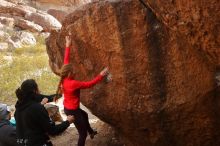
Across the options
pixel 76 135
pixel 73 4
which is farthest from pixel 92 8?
pixel 73 4

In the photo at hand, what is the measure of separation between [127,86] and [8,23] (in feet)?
97.5

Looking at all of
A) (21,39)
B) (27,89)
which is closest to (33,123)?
(27,89)

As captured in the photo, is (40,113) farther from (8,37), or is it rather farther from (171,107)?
(8,37)

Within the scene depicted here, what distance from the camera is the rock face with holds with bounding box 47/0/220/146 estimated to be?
7.45 meters

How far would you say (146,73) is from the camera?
7.79 meters

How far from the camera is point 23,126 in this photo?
22.6 feet

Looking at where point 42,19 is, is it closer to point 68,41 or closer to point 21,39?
point 21,39

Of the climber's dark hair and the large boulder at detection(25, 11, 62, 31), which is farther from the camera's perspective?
the large boulder at detection(25, 11, 62, 31)

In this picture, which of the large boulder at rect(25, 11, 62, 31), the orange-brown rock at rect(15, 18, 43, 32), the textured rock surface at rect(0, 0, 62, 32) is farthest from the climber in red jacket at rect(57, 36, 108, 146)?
the large boulder at rect(25, 11, 62, 31)

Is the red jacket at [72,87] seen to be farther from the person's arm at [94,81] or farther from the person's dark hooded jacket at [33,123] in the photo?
the person's dark hooded jacket at [33,123]

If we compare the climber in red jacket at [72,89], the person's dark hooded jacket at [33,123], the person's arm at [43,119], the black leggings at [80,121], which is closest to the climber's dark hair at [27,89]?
the person's dark hooded jacket at [33,123]

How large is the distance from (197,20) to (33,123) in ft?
10.6

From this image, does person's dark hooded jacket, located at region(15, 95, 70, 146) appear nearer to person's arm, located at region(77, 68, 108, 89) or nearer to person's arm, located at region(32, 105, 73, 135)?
person's arm, located at region(32, 105, 73, 135)

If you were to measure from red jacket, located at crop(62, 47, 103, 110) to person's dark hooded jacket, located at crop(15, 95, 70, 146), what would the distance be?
3.90 ft
